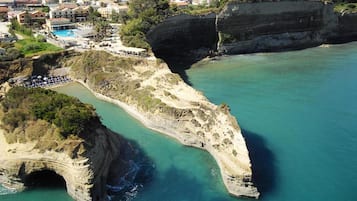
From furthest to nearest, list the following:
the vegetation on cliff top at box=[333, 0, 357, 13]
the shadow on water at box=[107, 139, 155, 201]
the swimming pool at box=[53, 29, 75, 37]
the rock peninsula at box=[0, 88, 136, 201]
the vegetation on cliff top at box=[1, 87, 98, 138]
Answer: the vegetation on cliff top at box=[333, 0, 357, 13] < the swimming pool at box=[53, 29, 75, 37] < the shadow on water at box=[107, 139, 155, 201] < the vegetation on cliff top at box=[1, 87, 98, 138] < the rock peninsula at box=[0, 88, 136, 201]

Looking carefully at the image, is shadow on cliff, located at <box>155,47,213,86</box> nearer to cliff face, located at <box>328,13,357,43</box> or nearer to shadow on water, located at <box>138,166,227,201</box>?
cliff face, located at <box>328,13,357,43</box>

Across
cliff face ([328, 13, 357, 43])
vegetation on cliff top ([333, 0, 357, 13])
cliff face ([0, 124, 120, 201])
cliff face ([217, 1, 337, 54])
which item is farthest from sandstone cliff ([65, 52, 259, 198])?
vegetation on cliff top ([333, 0, 357, 13])

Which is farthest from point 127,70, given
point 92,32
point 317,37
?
point 317,37

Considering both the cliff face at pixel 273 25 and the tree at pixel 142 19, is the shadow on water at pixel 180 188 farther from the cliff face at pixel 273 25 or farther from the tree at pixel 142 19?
the cliff face at pixel 273 25

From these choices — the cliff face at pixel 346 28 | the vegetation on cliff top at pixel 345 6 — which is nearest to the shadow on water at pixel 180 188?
the cliff face at pixel 346 28

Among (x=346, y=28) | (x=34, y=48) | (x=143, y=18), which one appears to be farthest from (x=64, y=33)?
(x=346, y=28)
